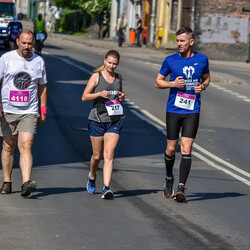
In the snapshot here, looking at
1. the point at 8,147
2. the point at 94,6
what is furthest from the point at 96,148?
the point at 94,6

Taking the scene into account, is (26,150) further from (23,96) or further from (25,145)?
(23,96)

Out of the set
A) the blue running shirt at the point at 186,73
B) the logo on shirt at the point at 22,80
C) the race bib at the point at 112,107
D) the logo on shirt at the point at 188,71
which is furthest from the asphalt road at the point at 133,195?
the logo on shirt at the point at 188,71

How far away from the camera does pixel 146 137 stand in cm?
1661

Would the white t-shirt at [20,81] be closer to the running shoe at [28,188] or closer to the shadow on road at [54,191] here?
the running shoe at [28,188]

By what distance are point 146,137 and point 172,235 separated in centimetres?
894

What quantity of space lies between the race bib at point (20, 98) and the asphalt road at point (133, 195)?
3.47ft

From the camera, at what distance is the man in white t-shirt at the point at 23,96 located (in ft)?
30.3

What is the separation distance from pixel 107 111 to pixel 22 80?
3.40 feet

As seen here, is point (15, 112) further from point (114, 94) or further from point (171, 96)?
point (171, 96)

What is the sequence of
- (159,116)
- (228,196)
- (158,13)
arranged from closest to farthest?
(228,196)
(159,116)
(158,13)

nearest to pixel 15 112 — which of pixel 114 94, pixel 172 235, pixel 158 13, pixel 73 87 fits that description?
pixel 114 94

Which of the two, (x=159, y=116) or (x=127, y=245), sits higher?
(x=127, y=245)

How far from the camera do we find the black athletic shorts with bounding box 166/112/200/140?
975 cm

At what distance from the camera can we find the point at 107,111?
9578 mm
